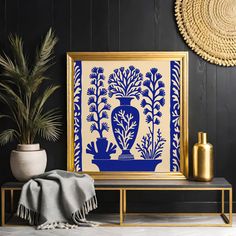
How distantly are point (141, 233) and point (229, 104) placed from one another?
4.64ft

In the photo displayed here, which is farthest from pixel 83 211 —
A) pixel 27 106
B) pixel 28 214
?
pixel 27 106

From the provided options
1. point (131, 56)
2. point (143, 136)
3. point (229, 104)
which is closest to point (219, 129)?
point (229, 104)

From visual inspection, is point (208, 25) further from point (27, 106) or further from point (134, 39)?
point (27, 106)

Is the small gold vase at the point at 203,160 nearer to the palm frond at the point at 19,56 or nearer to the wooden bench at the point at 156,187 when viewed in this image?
the wooden bench at the point at 156,187

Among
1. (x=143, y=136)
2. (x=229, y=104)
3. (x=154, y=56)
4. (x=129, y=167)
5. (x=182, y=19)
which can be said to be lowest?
(x=129, y=167)

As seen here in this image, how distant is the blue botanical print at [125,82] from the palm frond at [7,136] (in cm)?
93

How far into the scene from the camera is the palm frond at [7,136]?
393cm

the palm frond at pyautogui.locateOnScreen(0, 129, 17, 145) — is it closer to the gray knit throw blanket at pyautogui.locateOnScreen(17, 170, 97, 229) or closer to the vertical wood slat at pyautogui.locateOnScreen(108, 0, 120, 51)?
the gray knit throw blanket at pyautogui.locateOnScreen(17, 170, 97, 229)

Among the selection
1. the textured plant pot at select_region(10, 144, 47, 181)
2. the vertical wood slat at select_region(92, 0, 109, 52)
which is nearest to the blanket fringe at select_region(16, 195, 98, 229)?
the textured plant pot at select_region(10, 144, 47, 181)

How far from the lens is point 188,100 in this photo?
4.09 metres

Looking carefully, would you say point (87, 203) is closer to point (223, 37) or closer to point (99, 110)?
point (99, 110)

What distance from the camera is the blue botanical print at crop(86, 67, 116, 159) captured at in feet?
13.5

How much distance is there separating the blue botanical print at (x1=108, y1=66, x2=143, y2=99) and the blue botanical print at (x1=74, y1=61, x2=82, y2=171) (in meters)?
0.28

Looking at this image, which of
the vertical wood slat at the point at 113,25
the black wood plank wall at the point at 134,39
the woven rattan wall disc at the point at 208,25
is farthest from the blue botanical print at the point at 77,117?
the woven rattan wall disc at the point at 208,25
